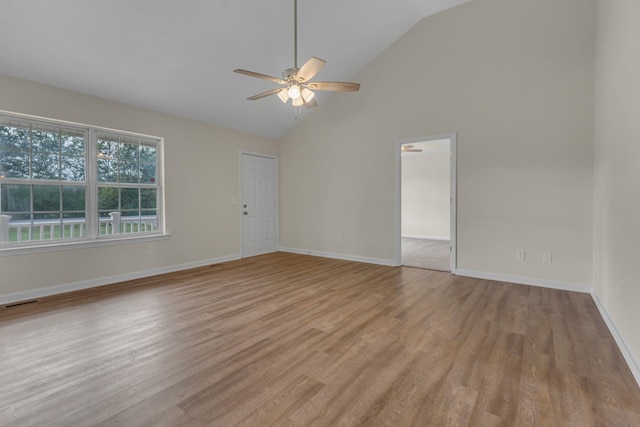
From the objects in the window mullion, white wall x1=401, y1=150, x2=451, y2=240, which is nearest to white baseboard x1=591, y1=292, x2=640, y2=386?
white wall x1=401, y1=150, x2=451, y2=240

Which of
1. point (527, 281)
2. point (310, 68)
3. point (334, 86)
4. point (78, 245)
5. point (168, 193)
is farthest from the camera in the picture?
point (168, 193)

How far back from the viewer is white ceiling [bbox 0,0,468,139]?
117 inches

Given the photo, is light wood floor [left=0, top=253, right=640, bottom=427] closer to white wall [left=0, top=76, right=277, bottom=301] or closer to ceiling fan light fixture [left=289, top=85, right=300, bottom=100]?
white wall [left=0, top=76, right=277, bottom=301]

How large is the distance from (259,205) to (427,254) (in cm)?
374

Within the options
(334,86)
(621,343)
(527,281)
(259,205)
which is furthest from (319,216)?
(621,343)

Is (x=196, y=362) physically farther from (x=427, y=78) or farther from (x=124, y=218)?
(x=427, y=78)

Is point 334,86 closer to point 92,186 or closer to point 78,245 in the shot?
point 92,186

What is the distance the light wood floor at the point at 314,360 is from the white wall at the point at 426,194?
4660mm

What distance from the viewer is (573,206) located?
3715 millimetres

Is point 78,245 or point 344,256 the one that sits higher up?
point 78,245

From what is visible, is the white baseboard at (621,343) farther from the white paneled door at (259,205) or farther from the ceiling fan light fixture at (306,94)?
the white paneled door at (259,205)

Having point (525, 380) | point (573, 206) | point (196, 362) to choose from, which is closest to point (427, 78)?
point (573, 206)

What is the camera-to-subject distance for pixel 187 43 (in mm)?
3562

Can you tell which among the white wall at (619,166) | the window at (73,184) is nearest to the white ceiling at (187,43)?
the window at (73,184)
